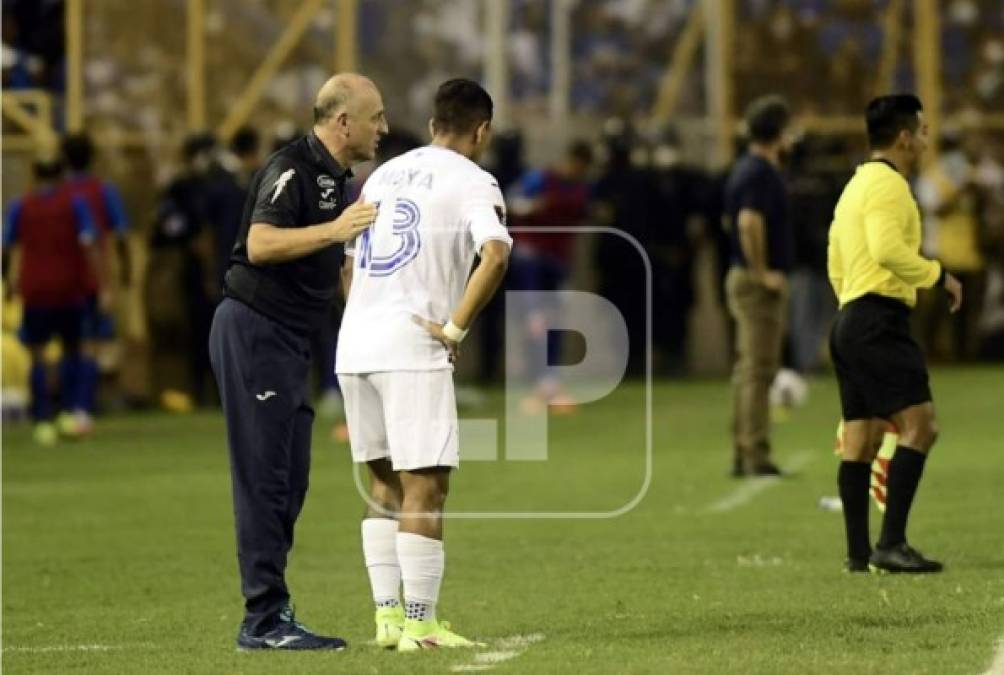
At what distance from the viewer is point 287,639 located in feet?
32.8

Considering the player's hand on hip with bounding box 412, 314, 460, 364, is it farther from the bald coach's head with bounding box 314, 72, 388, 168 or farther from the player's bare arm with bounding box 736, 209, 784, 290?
the player's bare arm with bounding box 736, 209, 784, 290

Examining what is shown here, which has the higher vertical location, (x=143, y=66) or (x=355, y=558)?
(x=143, y=66)

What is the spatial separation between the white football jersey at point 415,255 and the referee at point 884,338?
110 inches

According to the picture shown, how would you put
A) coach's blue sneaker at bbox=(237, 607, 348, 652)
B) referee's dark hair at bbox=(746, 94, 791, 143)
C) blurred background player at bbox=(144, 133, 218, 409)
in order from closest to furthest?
coach's blue sneaker at bbox=(237, 607, 348, 652), referee's dark hair at bbox=(746, 94, 791, 143), blurred background player at bbox=(144, 133, 218, 409)

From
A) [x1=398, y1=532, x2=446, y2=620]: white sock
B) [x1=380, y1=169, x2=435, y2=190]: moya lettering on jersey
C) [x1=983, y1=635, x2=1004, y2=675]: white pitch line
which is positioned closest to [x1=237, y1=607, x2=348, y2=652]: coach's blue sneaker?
[x1=398, y1=532, x2=446, y2=620]: white sock

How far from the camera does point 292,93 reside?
3034cm

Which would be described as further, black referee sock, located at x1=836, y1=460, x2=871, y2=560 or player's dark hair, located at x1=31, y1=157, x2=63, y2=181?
player's dark hair, located at x1=31, y1=157, x2=63, y2=181

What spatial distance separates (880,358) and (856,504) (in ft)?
2.22

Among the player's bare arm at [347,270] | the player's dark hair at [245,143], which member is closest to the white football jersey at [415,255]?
the player's bare arm at [347,270]

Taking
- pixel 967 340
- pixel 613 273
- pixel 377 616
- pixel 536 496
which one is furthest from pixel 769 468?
pixel 967 340

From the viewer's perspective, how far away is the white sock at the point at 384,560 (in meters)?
10.0

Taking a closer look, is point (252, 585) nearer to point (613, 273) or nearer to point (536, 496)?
point (536, 496)

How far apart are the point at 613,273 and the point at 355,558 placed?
15324 mm

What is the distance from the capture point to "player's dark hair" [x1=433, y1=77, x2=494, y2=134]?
984 centimetres
